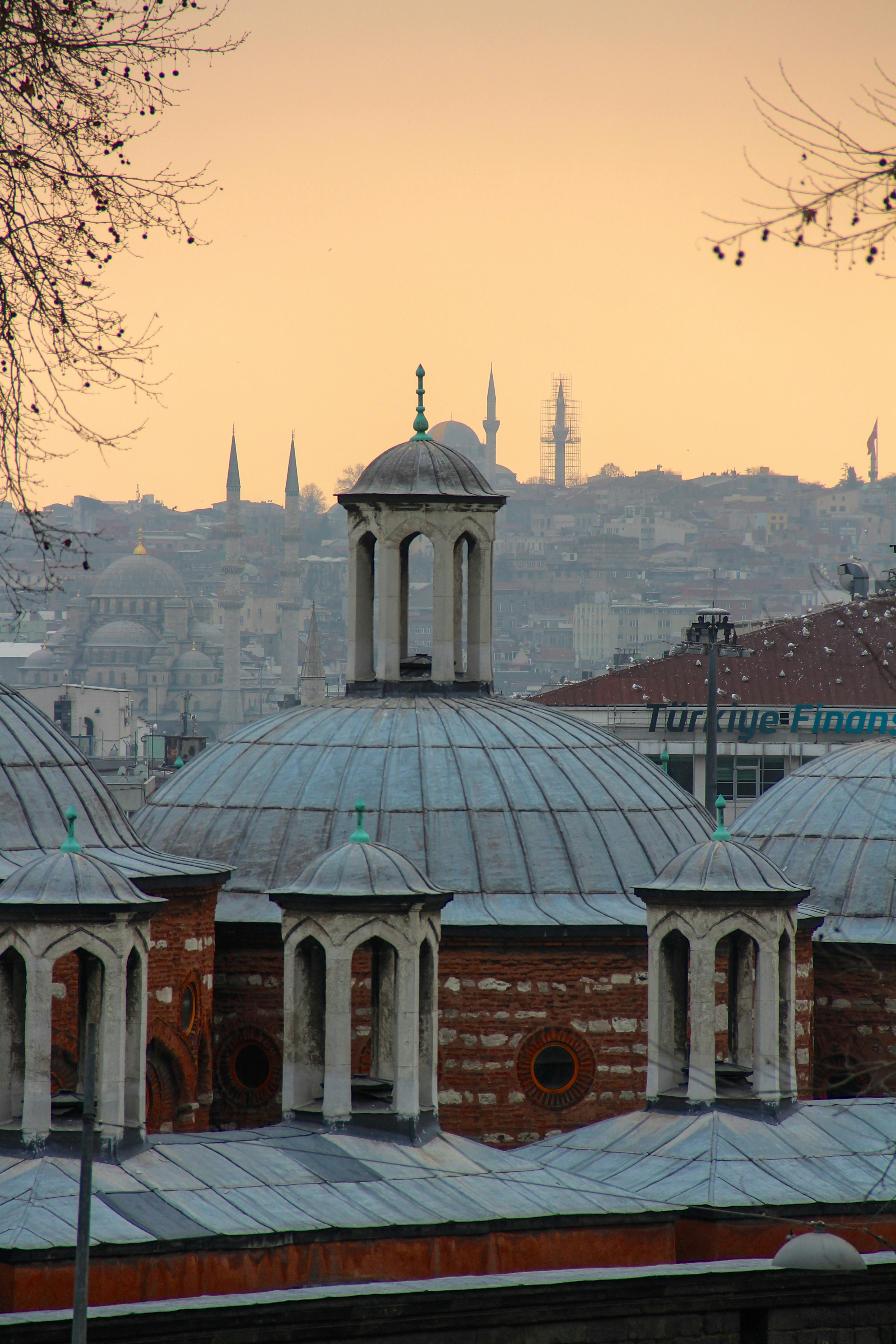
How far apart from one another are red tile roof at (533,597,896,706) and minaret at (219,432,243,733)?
7752cm

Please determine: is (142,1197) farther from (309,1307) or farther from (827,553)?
(827,553)

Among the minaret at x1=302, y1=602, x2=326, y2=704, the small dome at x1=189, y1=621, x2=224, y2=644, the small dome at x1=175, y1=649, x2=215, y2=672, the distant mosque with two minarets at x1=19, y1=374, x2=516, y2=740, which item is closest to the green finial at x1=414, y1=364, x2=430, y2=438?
the minaret at x1=302, y1=602, x2=326, y2=704

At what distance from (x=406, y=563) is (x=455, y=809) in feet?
12.7

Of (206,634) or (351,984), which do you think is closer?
(351,984)

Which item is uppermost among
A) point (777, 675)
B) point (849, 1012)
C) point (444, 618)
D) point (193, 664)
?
point (444, 618)

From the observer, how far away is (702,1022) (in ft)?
62.7

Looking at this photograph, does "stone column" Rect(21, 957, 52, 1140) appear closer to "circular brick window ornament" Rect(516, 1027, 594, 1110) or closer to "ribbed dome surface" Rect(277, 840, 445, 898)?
"ribbed dome surface" Rect(277, 840, 445, 898)

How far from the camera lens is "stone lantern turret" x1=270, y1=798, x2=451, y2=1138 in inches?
727

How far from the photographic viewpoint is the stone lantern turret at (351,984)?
18453mm

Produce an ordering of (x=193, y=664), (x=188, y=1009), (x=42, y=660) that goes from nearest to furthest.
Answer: (x=188, y=1009)
(x=42, y=660)
(x=193, y=664)

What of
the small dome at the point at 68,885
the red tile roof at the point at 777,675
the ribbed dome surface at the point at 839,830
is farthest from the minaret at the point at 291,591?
the small dome at the point at 68,885

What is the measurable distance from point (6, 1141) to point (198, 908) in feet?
12.7

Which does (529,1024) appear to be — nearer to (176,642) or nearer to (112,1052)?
(112,1052)

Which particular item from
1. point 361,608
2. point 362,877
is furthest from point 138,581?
point 362,877
